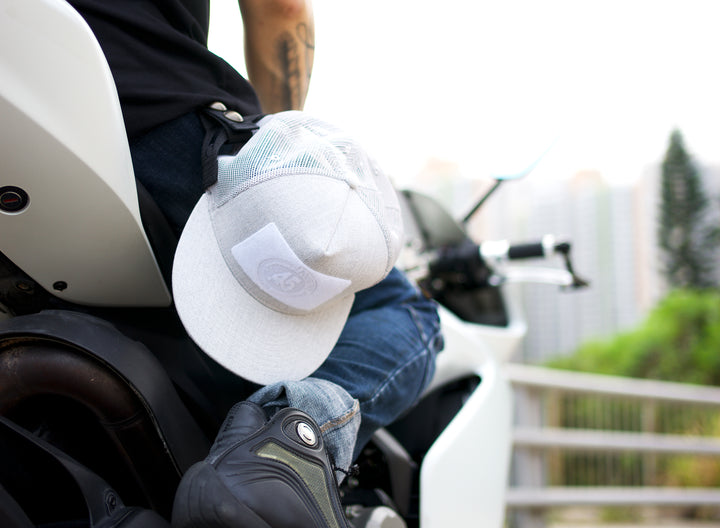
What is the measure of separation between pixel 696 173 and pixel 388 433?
2267cm

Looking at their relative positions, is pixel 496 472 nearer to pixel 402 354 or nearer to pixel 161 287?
pixel 402 354

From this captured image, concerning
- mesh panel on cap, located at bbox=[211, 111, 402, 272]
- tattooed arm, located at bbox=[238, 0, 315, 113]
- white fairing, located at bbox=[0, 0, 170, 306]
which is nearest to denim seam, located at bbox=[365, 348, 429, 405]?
mesh panel on cap, located at bbox=[211, 111, 402, 272]

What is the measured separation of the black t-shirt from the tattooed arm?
0.24 metres

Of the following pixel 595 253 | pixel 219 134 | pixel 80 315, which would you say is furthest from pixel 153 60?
pixel 595 253

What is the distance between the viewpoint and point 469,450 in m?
1.13

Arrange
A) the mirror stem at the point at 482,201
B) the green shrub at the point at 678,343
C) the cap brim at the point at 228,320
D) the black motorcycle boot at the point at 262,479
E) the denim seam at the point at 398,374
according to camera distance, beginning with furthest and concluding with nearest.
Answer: the green shrub at the point at 678,343 < the mirror stem at the point at 482,201 < the denim seam at the point at 398,374 < the cap brim at the point at 228,320 < the black motorcycle boot at the point at 262,479

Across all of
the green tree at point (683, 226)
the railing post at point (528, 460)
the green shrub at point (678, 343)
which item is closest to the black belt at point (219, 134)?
the railing post at point (528, 460)

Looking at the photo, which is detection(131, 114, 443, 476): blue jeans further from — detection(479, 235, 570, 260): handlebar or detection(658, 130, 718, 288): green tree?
detection(658, 130, 718, 288): green tree

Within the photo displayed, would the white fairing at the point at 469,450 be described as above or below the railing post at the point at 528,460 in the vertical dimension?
above

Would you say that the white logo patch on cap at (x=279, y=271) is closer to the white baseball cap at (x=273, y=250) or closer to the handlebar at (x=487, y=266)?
the white baseball cap at (x=273, y=250)

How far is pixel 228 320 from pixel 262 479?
0.21 meters

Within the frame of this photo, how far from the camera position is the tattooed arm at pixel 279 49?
41.9 inches

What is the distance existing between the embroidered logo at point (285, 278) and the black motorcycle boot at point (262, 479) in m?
0.14

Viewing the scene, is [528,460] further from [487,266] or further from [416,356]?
[416,356]
